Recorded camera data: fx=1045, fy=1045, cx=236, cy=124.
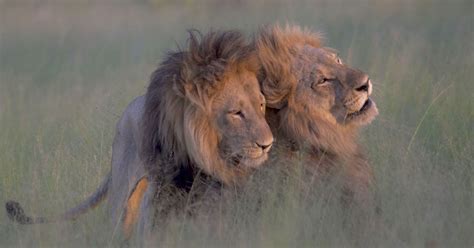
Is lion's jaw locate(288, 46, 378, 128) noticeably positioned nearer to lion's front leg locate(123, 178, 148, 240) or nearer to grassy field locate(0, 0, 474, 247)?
grassy field locate(0, 0, 474, 247)

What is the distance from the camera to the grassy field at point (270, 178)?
15.0 ft

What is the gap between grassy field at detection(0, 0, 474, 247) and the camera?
180 inches

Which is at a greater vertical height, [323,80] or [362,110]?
[323,80]

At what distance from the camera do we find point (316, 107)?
4797mm

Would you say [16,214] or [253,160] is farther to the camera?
[16,214]

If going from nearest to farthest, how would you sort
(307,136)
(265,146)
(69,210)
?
(265,146) → (307,136) → (69,210)

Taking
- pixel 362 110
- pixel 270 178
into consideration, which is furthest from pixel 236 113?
pixel 362 110

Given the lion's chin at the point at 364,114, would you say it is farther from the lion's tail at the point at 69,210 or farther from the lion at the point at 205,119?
the lion's tail at the point at 69,210

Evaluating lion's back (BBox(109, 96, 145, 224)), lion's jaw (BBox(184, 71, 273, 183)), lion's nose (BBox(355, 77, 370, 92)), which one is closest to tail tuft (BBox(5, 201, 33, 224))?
lion's back (BBox(109, 96, 145, 224))

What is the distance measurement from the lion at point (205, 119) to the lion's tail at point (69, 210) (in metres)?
0.73

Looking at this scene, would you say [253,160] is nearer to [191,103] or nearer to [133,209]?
[191,103]

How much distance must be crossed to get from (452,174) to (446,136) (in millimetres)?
963

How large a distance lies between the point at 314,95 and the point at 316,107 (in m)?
0.06

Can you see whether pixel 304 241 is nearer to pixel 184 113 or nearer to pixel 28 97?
pixel 184 113
